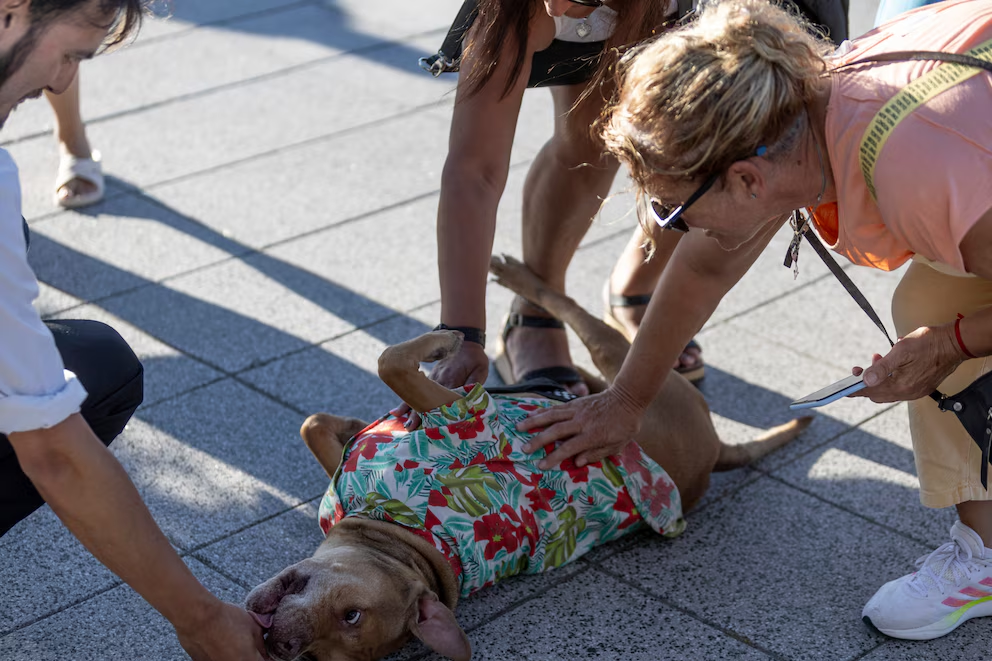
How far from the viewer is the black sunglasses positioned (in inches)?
99.6

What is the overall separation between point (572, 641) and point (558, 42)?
1.80 meters

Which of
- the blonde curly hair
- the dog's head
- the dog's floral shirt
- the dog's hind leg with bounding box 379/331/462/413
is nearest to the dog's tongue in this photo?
the dog's head

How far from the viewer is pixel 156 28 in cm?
816

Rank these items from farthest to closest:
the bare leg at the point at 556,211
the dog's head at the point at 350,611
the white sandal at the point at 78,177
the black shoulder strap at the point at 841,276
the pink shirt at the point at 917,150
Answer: the white sandal at the point at 78,177 < the bare leg at the point at 556,211 < the black shoulder strap at the point at 841,276 < the dog's head at the point at 350,611 < the pink shirt at the point at 917,150

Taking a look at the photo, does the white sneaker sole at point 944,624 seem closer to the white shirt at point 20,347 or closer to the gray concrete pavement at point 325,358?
the gray concrete pavement at point 325,358

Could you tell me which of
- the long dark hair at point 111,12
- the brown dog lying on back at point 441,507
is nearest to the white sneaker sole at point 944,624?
the brown dog lying on back at point 441,507

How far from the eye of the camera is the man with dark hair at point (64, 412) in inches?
77.9

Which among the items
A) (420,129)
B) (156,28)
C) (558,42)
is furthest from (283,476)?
(156,28)

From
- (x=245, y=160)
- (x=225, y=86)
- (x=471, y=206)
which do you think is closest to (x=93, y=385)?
(x=471, y=206)

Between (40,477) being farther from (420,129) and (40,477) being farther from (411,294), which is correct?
(420,129)

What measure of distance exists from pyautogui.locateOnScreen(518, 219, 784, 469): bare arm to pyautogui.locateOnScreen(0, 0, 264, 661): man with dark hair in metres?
1.25

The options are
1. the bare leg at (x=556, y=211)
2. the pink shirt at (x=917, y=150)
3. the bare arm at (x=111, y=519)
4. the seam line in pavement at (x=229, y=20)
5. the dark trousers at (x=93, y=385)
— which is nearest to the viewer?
the bare arm at (x=111, y=519)

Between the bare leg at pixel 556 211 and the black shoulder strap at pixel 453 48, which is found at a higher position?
the black shoulder strap at pixel 453 48

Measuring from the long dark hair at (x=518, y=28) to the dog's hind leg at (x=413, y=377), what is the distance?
0.79m
